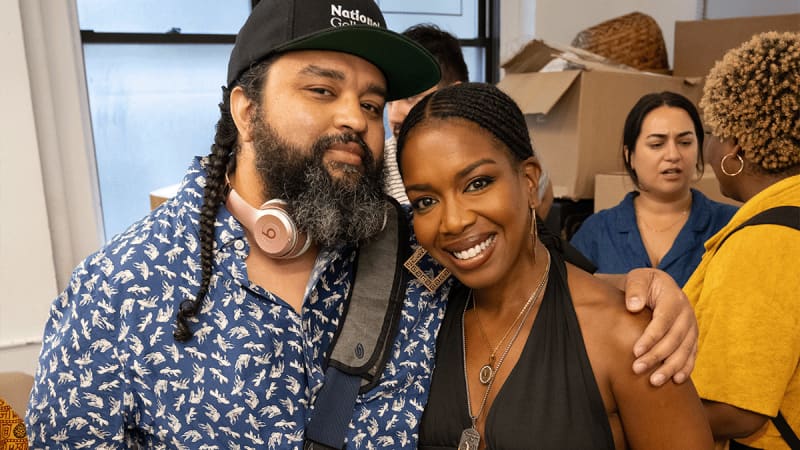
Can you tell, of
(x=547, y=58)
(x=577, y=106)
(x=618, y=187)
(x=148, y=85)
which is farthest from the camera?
(x=148, y=85)

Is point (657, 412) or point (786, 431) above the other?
point (657, 412)

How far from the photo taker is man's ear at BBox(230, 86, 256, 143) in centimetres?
123

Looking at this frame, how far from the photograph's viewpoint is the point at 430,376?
1.19 meters

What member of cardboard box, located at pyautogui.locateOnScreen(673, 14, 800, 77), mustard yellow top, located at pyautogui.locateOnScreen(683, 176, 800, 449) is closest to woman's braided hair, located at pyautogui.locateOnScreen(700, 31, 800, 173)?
mustard yellow top, located at pyautogui.locateOnScreen(683, 176, 800, 449)

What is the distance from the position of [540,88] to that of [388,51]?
174 cm

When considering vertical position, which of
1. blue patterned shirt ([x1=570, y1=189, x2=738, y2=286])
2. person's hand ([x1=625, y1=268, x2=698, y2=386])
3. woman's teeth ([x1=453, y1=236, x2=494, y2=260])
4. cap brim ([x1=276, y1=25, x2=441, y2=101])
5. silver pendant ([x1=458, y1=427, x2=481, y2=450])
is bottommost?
blue patterned shirt ([x1=570, y1=189, x2=738, y2=286])

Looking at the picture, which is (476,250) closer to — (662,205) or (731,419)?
(731,419)

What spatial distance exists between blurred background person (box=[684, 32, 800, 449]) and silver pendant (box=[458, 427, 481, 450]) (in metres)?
0.48

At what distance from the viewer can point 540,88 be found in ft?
9.12

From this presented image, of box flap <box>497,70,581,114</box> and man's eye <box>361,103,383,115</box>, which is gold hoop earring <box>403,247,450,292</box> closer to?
man's eye <box>361,103,383,115</box>

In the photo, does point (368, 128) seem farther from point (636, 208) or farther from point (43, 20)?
point (43, 20)

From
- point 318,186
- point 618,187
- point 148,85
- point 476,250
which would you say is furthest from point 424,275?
point 148,85

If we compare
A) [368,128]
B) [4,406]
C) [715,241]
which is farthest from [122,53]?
[715,241]

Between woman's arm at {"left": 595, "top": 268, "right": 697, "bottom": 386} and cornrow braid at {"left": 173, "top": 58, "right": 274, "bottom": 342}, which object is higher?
cornrow braid at {"left": 173, "top": 58, "right": 274, "bottom": 342}
